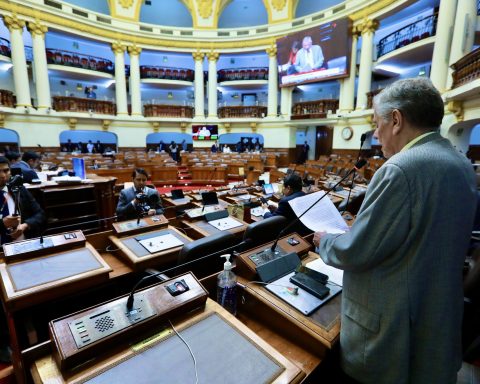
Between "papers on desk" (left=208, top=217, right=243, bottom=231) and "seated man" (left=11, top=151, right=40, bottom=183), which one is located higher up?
"seated man" (left=11, top=151, right=40, bottom=183)

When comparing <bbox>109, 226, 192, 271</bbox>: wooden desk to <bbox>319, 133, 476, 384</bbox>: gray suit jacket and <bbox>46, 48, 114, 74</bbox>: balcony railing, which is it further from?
<bbox>46, 48, 114, 74</bbox>: balcony railing

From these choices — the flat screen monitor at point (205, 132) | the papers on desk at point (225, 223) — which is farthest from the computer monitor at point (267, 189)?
the flat screen monitor at point (205, 132)

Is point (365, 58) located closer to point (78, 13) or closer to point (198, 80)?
point (198, 80)

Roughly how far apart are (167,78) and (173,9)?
4.75 meters

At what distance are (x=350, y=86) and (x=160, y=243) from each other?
13.4 meters

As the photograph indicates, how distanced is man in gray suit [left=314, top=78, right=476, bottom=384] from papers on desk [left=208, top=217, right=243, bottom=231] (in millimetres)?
1616

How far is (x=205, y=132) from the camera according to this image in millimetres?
16469

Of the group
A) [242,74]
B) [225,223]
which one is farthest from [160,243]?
[242,74]

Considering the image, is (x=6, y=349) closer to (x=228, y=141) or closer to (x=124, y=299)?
(x=124, y=299)

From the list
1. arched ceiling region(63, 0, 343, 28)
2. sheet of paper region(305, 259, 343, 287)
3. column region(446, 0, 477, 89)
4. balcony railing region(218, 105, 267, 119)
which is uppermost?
arched ceiling region(63, 0, 343, 28)

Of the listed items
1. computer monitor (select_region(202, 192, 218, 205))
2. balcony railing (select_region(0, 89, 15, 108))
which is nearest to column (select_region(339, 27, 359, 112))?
computer monitor (select_region(202, 192, 218, 205))

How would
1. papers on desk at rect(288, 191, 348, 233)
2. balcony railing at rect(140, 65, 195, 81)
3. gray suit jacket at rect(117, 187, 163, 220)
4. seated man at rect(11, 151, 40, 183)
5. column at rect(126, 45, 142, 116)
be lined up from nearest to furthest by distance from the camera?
papers on desk at rect(288, 191, 348, 233), gray suit jacket at rect(117, 187, 163, 220), seated man at rect(11, 151, 40, 183), column at rect(126, 45, 142, 116), balcony railing at rect(140, 65, 195, 81)

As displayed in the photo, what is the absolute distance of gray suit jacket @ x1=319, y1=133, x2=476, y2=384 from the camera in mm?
830

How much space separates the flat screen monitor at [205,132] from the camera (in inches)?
647
